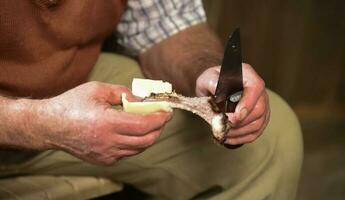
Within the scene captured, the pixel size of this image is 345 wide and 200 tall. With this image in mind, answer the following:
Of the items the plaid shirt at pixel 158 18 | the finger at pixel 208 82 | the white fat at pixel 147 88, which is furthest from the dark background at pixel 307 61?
the white fat at pixel 147 88

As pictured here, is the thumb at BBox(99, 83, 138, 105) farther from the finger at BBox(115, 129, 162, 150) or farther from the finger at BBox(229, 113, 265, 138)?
the finger at BBox(229, 113, 265, 138)

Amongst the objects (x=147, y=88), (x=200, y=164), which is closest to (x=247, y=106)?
(x=147, y=88)

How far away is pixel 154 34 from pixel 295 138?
0.30m

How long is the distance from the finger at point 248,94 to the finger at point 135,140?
0.12 m

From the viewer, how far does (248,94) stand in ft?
2.38

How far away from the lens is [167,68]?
3.23 feet

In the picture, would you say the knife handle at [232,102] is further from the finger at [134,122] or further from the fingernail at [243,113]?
the finger at [134,122]

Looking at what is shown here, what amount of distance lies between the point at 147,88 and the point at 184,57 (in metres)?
0.29

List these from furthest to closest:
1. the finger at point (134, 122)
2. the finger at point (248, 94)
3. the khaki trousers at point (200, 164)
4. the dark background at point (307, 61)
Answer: the dark background at point (307, 61)
the khaki trousers at point (200, 164)
the finger at point (248, 94)
the finger at point (134, 122)

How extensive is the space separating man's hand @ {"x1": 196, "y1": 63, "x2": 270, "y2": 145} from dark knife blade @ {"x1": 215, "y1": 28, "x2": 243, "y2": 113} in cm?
1

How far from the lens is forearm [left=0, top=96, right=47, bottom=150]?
655 mm

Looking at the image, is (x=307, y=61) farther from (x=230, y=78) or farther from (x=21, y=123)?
(x=21, y=123)

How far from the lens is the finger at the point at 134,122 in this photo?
61cm

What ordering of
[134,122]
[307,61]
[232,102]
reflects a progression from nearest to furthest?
[134,122]
[232,102]
[307,61]
